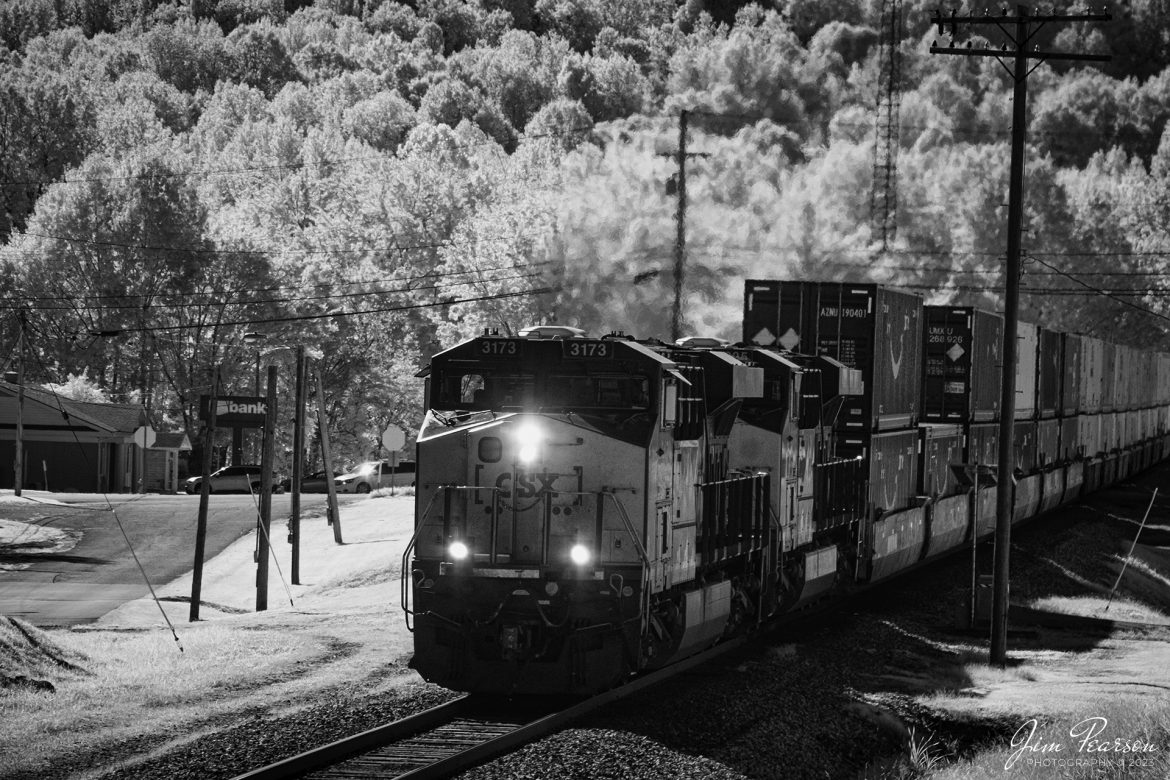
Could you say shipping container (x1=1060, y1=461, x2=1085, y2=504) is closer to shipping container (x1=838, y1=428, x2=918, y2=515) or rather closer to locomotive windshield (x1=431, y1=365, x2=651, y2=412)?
shipping container (x1=838, y1=428, x2=918, y2=515)

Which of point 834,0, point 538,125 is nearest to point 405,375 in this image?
point 538,125

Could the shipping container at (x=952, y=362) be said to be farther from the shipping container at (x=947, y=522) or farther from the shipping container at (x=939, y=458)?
the shipping container at (x=947, y=522)

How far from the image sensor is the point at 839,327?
90.0ft

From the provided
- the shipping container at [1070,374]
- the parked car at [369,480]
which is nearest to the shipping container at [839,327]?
the shipping container at [1070,374]

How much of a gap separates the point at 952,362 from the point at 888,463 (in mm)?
6791

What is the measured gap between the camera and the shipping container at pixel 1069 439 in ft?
147

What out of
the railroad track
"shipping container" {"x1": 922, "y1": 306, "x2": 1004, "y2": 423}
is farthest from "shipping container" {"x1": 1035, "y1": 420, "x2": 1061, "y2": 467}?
the railroad track

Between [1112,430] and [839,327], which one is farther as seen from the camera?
[1112,430]

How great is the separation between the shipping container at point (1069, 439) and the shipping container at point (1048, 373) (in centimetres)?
93

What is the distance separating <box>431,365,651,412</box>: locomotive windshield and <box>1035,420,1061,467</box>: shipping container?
85.2 feet

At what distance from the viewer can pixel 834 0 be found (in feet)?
631

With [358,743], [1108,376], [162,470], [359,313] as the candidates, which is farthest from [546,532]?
[359,313]

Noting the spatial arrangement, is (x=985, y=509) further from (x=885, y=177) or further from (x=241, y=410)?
(x=885, y=177)

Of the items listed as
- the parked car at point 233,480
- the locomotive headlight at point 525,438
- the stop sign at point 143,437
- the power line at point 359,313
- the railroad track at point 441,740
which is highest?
the power line at point 359,313
